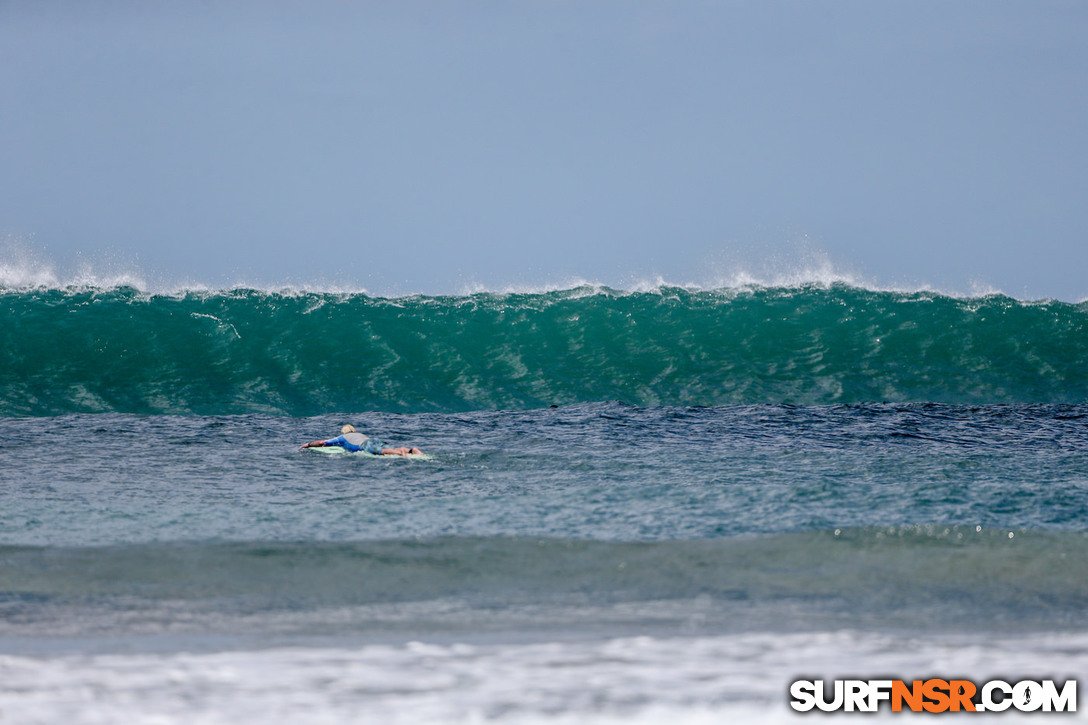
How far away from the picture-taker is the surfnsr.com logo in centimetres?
255

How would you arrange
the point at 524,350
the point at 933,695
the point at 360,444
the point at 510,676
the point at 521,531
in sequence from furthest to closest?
1. the point at 524,350
2. the point at 360,444
3. the point at 521,531
4. the point at 510,676
5. the point at 933,695

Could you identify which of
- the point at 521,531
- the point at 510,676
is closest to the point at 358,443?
the point at 521,531

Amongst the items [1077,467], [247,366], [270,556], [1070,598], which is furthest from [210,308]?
[1070,598]

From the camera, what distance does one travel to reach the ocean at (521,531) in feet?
9.23

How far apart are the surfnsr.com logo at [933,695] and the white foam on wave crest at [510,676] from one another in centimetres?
5

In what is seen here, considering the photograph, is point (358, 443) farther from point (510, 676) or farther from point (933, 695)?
point (933, 695)

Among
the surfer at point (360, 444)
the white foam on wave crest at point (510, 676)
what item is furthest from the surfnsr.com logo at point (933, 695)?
the surfer at point (360, 444)

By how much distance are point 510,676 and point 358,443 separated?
5.89 metres

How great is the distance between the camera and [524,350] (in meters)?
15.2

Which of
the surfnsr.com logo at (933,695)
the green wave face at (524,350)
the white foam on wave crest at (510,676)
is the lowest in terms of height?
the surfnsr.com logo at (933,695)

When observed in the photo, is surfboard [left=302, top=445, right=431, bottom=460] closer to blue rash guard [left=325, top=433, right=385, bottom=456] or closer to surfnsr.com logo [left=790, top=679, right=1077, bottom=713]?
blue rash guard [left=325, top=433, right=385, bottom=456]

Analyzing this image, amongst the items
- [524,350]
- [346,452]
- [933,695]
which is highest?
[524,350]

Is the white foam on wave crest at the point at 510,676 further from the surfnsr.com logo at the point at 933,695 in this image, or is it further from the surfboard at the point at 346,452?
the surfboard at the point at 346,452

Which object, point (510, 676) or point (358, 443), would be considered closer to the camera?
point (510, 676)
